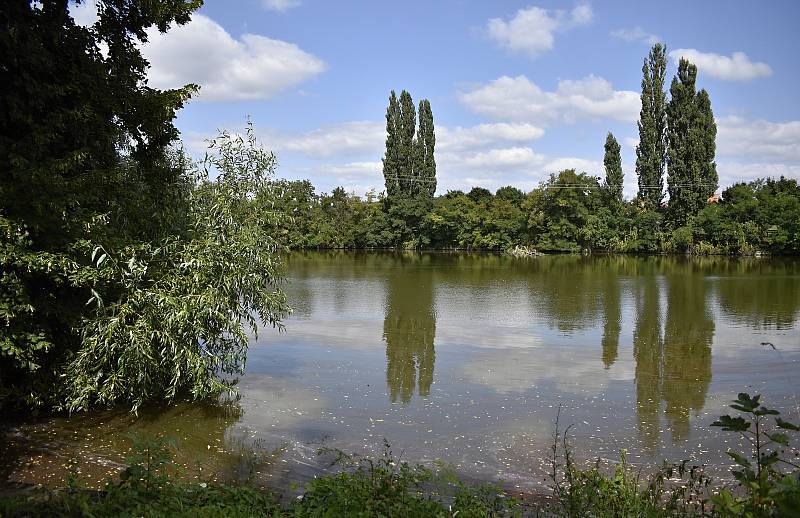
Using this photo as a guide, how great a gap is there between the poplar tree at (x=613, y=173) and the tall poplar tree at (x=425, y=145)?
1819cm

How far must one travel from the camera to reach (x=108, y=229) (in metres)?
9.28

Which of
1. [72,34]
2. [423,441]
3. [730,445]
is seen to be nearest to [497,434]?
[423,441]

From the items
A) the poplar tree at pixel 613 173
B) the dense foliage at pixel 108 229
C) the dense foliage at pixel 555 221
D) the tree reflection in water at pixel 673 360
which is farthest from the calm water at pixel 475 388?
the poplar tree at pixel 613 173

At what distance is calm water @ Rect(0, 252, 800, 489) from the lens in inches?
356

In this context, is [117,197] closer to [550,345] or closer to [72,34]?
[72,34]

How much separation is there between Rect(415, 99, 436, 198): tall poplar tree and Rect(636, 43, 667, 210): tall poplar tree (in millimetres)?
21231

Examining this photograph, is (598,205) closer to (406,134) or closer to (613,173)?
(613,173)

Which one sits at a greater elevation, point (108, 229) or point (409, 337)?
point (108, 229)

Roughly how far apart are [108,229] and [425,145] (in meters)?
59.7

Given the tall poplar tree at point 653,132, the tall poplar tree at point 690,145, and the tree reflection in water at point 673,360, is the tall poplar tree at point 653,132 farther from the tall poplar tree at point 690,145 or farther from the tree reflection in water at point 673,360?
the tree reflection in water at point 673,360

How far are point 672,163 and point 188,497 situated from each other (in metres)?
58.3

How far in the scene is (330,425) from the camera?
10.4 meters

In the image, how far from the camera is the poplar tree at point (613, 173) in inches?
2454

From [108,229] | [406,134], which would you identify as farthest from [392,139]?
[108,229]
